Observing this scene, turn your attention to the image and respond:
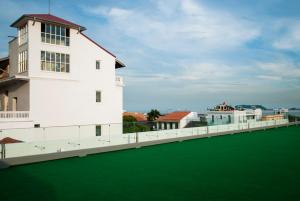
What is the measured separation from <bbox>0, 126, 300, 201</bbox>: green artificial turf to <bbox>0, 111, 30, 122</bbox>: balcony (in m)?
8.05

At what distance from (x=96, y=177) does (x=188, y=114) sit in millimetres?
40924

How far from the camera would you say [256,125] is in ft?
108

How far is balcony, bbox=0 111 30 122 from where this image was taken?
1958 centimetres

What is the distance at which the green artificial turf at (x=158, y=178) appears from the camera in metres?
8.21

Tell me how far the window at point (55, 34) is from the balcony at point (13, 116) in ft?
18.2

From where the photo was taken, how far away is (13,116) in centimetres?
→ 2002

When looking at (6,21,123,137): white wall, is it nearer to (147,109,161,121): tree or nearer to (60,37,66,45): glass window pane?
(60,37,66,45): glass window pane

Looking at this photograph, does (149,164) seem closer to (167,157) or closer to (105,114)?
(167,157)

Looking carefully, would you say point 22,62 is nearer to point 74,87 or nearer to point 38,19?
point 38,19

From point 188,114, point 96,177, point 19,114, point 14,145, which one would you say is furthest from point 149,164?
point 188,114

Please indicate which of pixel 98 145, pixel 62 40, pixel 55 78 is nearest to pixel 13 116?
pixel 55 78

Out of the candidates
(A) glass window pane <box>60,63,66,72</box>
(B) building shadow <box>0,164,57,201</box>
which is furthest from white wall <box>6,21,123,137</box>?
(B) building shadow <box>0,164,57,201</box>

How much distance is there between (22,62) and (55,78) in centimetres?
273

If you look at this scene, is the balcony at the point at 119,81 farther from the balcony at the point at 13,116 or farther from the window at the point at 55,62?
the balcony at the point at 13,116
